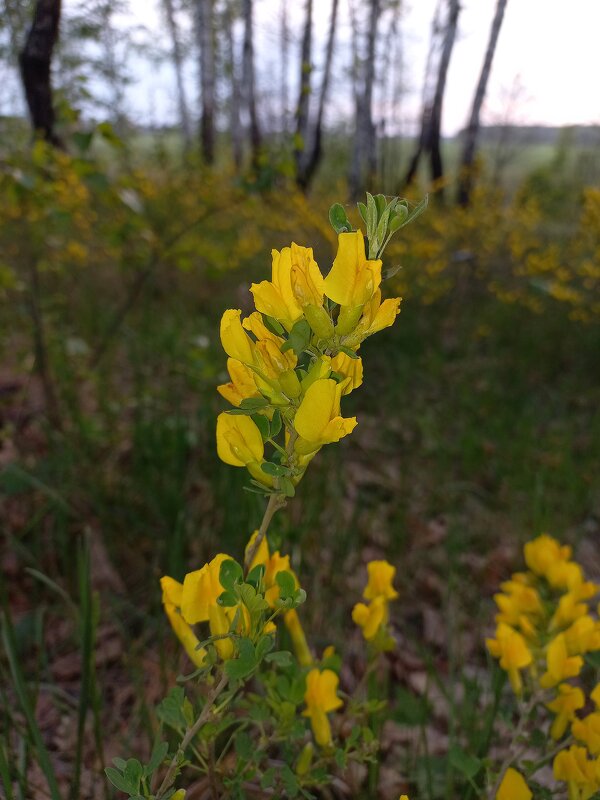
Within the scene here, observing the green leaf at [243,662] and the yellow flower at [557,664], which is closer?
the green leaf at [243,662]

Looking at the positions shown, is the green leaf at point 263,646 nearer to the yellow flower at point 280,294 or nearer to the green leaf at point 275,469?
the green leaf at point 275,469

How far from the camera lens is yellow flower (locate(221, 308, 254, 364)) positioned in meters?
0.47

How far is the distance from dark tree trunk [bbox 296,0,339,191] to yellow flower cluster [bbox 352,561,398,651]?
708cm

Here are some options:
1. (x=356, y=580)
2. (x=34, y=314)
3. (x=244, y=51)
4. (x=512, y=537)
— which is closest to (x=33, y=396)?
(x=34, y=314)

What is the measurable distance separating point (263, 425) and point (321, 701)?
426 mm

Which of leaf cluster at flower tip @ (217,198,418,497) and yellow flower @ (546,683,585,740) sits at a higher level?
leaf cluster at flower tip @ (217,198,418,497)

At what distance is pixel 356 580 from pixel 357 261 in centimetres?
154

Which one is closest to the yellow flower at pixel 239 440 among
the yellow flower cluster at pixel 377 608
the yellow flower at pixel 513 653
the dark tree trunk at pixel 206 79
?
the yellow flower cluster at pixel 377 608

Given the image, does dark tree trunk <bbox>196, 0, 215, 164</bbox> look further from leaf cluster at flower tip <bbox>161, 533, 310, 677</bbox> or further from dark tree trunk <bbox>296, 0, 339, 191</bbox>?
leaf cluster at flower tip <bbox>161, 533, 310, 677</bbox>

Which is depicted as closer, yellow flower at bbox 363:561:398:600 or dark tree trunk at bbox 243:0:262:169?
yellow flower at bbox 363:561:398:600

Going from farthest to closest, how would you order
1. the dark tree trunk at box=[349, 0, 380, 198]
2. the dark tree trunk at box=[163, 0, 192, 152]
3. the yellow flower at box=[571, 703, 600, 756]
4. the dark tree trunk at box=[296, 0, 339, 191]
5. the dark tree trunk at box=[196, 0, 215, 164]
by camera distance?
the dark tree trunk at box=[163, 0, 192, 152]
the dark tree trunk at box=[196, 0, 215, 164]
the dark tree trunk at box=[296, 0, 339, 191]
the dark tree trunk at box=[349, 0, 380, 198]
the yellow flower at box=[571, 703, 600, 756]

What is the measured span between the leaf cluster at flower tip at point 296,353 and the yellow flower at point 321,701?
1.16 ft

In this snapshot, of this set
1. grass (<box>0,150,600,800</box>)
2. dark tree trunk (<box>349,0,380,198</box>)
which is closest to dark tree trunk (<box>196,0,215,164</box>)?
dark tree trunk (<box>349,0,380,198</box>)

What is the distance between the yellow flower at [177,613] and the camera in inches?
21.5
